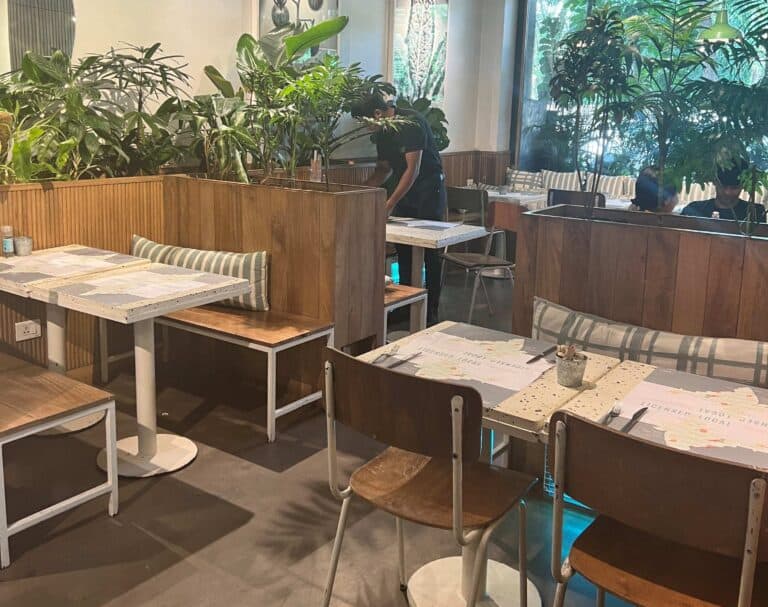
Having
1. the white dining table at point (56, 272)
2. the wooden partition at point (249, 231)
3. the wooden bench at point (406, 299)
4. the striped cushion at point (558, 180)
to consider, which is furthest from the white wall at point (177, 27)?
the striped cushion at point (558, 180)

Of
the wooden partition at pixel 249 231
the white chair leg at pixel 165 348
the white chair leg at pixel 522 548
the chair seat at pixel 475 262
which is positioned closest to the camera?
the white chair leg at pixel 522 548

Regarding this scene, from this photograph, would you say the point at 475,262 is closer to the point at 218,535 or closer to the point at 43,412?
the point at 218,535

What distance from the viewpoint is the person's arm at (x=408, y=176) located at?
5.45 meters

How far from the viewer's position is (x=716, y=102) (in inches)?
123

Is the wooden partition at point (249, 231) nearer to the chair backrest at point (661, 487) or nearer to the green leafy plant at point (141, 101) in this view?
the green leafy plant at point (141, 101)

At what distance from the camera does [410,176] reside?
17.9 ft

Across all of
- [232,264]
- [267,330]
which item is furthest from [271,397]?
[232,264]

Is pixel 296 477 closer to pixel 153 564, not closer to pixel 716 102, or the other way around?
pixel 153 564

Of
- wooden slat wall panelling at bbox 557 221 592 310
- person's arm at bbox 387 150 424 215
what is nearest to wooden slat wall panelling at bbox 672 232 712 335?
wooden slat wall panelling at bbox 557 221 592 310

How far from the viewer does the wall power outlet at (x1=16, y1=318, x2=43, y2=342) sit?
4.05 metres

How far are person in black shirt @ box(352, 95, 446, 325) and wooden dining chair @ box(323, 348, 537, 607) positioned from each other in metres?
3.25

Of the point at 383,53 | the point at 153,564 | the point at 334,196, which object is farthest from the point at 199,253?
the point at 383,53

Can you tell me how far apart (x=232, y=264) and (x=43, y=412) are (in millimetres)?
1509

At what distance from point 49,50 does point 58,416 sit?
7.80ft
